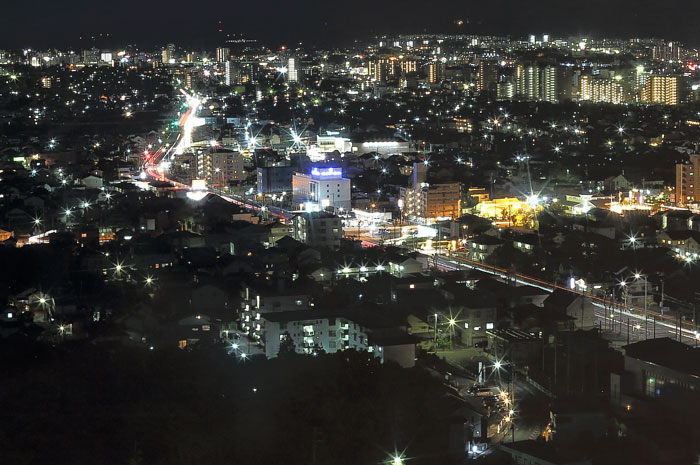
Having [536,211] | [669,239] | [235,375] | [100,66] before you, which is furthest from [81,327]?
[100,66]

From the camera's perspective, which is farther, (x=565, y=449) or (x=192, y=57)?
(x=192, y=57)

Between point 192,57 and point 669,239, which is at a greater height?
point 192,57

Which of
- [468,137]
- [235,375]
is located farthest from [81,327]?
[468,137]

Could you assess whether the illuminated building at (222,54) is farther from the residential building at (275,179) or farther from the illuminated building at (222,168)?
the residential building at (275,179)

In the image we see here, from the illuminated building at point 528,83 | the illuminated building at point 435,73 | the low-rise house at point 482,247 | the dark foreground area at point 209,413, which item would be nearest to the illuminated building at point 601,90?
the illuminated building at point 528,83

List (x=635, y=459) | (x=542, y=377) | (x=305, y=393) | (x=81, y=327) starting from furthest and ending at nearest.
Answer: (x=81, y=327), (x=542, y=377), (x=305, y=393), (x=635, y=459)

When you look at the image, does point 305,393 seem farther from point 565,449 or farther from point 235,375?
point 565,449

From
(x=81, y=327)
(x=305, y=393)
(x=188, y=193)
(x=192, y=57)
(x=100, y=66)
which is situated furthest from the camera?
(x=192, y=57)
